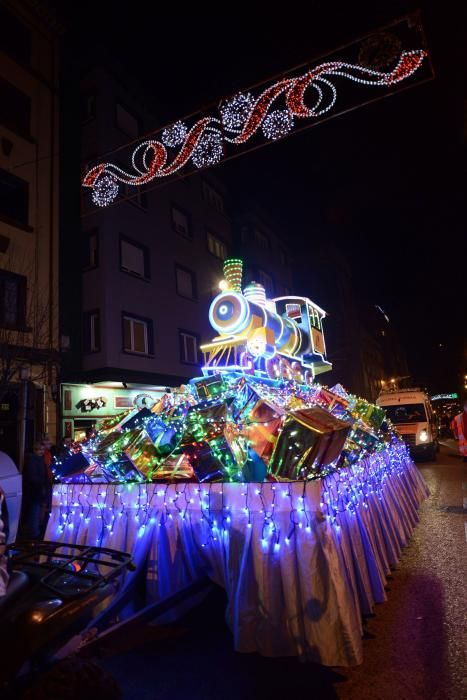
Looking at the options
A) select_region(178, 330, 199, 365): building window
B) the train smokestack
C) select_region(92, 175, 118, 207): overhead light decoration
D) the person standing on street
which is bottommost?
the person standing on street

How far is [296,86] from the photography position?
555cm

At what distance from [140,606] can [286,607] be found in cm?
155

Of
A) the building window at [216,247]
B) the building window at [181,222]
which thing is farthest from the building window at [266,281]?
the building window at [181,222]

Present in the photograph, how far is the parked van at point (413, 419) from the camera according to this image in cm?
1507

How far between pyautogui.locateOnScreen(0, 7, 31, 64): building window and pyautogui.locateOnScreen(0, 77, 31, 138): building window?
3.53 feet

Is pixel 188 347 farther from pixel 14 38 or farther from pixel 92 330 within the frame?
pixel 14 38

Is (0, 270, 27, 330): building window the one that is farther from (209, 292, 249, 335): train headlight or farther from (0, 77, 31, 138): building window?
(209, 292, 249, 335): train headlight

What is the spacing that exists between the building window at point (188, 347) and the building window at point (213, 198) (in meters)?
7.89

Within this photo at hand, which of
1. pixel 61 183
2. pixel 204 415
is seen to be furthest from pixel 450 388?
pixel 204 415

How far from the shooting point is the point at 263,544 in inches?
128

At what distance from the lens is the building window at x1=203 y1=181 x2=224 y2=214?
2181 centimetres

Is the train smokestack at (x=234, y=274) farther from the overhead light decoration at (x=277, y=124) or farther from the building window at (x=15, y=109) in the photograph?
the building window at (x=15, y=109)

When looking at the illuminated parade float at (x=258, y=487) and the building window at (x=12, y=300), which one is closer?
the illuminated parade float at (x=258, y=487)

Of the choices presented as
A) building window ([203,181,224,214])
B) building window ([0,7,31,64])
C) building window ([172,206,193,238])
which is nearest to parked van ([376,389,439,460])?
building window ([172,206,193,238])
